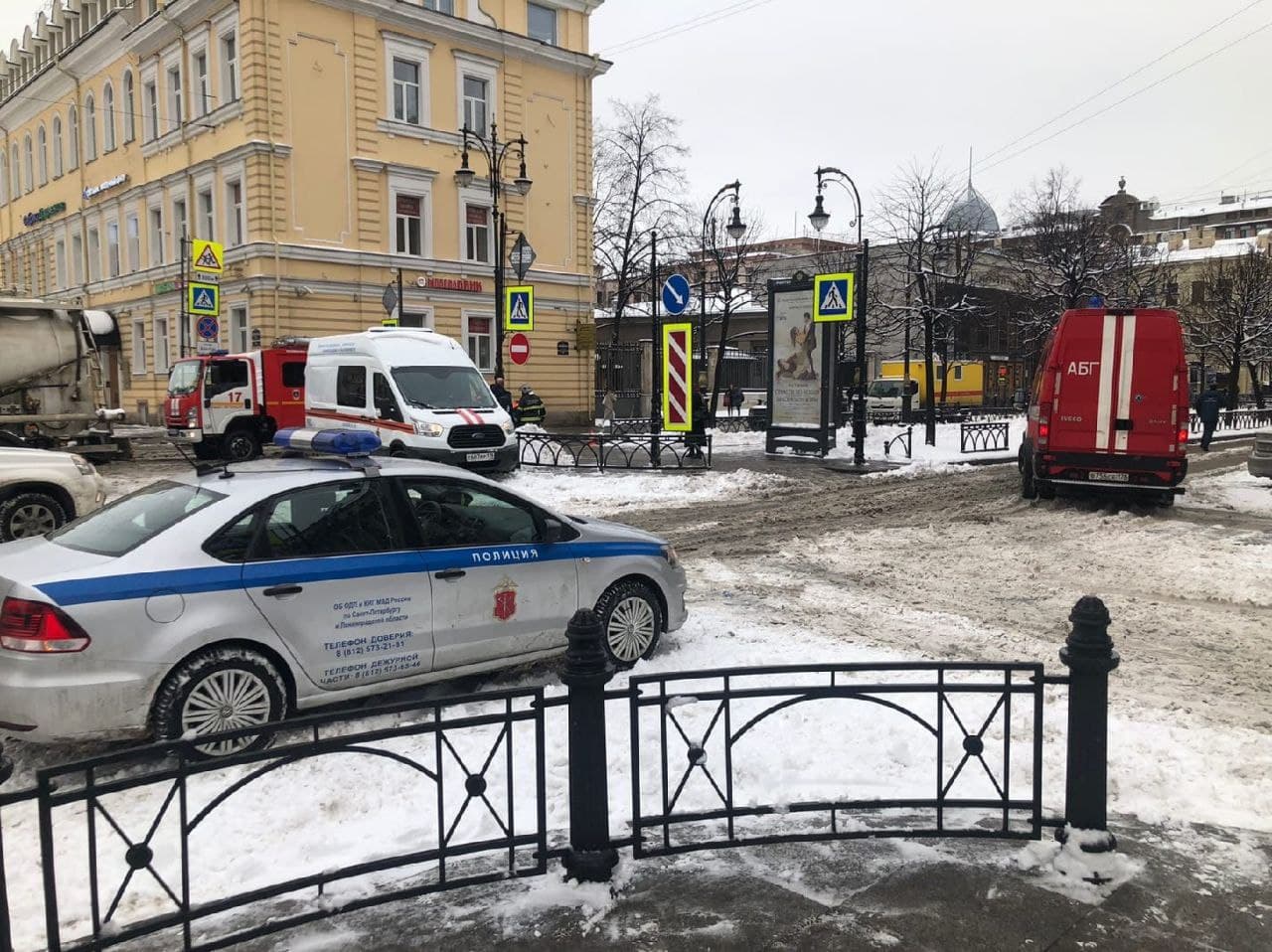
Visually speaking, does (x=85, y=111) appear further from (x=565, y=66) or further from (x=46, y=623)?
(x=46, y=623)

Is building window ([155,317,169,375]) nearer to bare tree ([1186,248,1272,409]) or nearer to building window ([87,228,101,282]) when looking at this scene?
building window ([87,228,101,282])

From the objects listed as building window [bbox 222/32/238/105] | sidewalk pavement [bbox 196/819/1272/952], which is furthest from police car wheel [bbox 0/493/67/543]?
building window [bbox 222/32/238/105]

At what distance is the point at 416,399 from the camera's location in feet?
56.0

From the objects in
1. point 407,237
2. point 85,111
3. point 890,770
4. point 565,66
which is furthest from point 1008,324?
point 890,770

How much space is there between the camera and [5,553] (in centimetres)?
510

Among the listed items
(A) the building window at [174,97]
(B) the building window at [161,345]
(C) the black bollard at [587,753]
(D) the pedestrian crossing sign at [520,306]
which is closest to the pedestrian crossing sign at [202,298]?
(D) the pedestrian crossing sign at [520,306]

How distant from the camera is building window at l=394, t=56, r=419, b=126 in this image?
31.6 metres

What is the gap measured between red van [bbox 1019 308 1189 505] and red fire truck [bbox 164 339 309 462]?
1700 cm

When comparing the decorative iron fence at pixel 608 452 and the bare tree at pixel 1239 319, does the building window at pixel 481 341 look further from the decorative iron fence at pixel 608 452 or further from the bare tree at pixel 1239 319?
the bare tree at pixel 1239 319

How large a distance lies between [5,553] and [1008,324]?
63929 millimetres

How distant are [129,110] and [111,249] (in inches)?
229

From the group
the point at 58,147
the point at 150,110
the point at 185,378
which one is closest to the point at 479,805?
the point at 185,378

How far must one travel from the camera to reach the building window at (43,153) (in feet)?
143

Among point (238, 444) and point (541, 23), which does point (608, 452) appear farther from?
point (541, 23)
